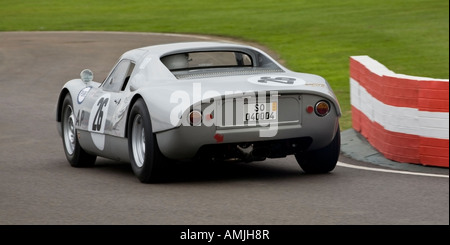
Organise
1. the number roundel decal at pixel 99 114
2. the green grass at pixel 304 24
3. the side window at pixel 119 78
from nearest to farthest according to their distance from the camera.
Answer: the number roundel decal at pixel 99 114 → the side window at pixel 119 78 → the green grass at pixel 304 24

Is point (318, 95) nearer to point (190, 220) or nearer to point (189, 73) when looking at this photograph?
point (189, 73)

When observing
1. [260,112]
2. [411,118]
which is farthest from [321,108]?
[411,118]

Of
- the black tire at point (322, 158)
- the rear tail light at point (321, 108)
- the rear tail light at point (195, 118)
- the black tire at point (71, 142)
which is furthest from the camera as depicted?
the black tire at point (71, 142)

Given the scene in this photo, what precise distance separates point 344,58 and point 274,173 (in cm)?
1538

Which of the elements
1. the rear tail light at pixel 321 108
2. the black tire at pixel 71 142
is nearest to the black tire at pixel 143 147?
the rear tail light at pixel 321 108

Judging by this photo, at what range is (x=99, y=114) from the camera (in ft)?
34.8

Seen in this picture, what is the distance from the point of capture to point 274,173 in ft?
33.3

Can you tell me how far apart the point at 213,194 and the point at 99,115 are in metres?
2.17

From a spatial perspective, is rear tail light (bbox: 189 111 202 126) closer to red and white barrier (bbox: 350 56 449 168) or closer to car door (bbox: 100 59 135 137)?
car door (bbox: 100 59 135 137)

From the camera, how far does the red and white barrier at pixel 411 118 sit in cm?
998

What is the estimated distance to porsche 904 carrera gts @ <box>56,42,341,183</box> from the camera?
9055 millimetres

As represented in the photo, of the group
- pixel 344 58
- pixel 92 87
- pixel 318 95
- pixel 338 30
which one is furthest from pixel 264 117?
pixel 338 30

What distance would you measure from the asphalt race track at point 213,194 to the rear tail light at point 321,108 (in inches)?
23.7

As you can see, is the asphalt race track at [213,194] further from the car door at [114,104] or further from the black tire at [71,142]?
the car door at [114,104]
